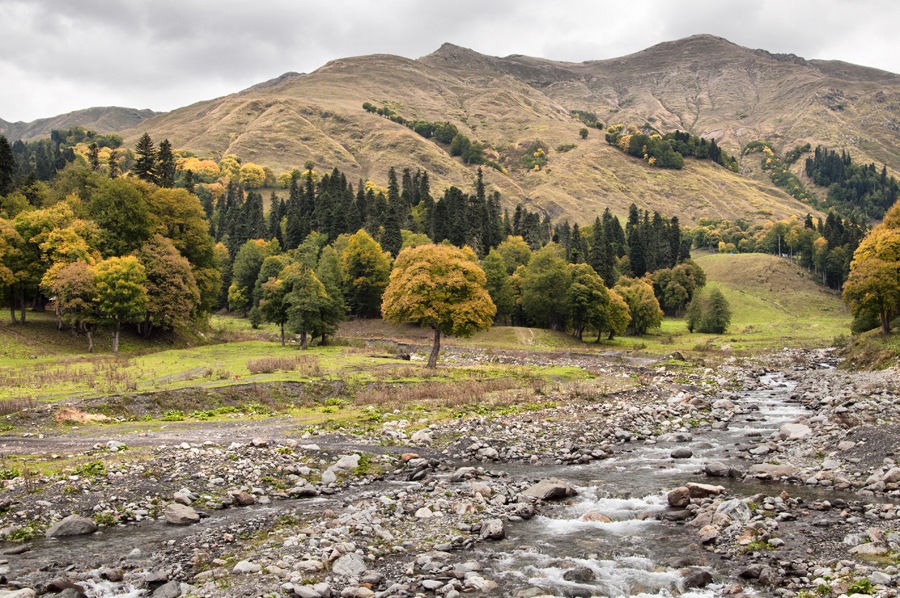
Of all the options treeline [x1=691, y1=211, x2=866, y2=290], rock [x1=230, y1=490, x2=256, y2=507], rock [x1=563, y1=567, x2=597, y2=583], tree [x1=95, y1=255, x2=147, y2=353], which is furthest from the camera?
treeline [x1=691, y1=211, x2=866, y2=290]

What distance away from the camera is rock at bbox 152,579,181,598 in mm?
13648

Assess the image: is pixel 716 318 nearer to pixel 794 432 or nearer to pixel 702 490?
pixel 794 432

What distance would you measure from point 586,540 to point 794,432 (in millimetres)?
18639

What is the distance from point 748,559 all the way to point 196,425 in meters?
26.3

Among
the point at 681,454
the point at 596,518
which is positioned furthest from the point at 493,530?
the point at 681,454

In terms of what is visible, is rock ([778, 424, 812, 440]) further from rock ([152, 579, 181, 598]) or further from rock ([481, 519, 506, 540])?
rock ([152, 579, 181, 598])

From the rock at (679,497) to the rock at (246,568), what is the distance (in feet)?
45.7

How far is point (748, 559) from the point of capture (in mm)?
15992

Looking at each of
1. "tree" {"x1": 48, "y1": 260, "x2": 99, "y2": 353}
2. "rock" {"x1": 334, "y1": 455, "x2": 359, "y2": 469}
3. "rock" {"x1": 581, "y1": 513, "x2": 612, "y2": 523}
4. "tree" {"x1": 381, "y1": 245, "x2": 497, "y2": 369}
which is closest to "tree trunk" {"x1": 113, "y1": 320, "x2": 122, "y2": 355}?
"tree" {"x1": 48, "y1": 260, "x2": 99, "y2": 353}

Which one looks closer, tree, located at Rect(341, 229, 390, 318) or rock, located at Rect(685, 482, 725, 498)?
rock, located at Rect(685, 482, 725, 498)

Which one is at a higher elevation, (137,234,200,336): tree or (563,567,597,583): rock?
(137,234,200,336): tree

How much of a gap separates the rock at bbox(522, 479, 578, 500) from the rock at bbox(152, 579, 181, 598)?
12.1 m

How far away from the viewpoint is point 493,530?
18.1 m

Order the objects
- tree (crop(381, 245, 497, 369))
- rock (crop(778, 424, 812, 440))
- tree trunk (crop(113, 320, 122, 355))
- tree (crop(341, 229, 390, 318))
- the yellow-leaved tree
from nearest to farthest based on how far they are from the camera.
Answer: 1. rock (crop(778, 424, 812, 440))
2. tree (crop(381, 245, 497, 369))
3. the yellow-leaved tree
4. tree trunk (crop(113, 320, 122, 355))
5. tree (crop(341, 229, 390, 318))
